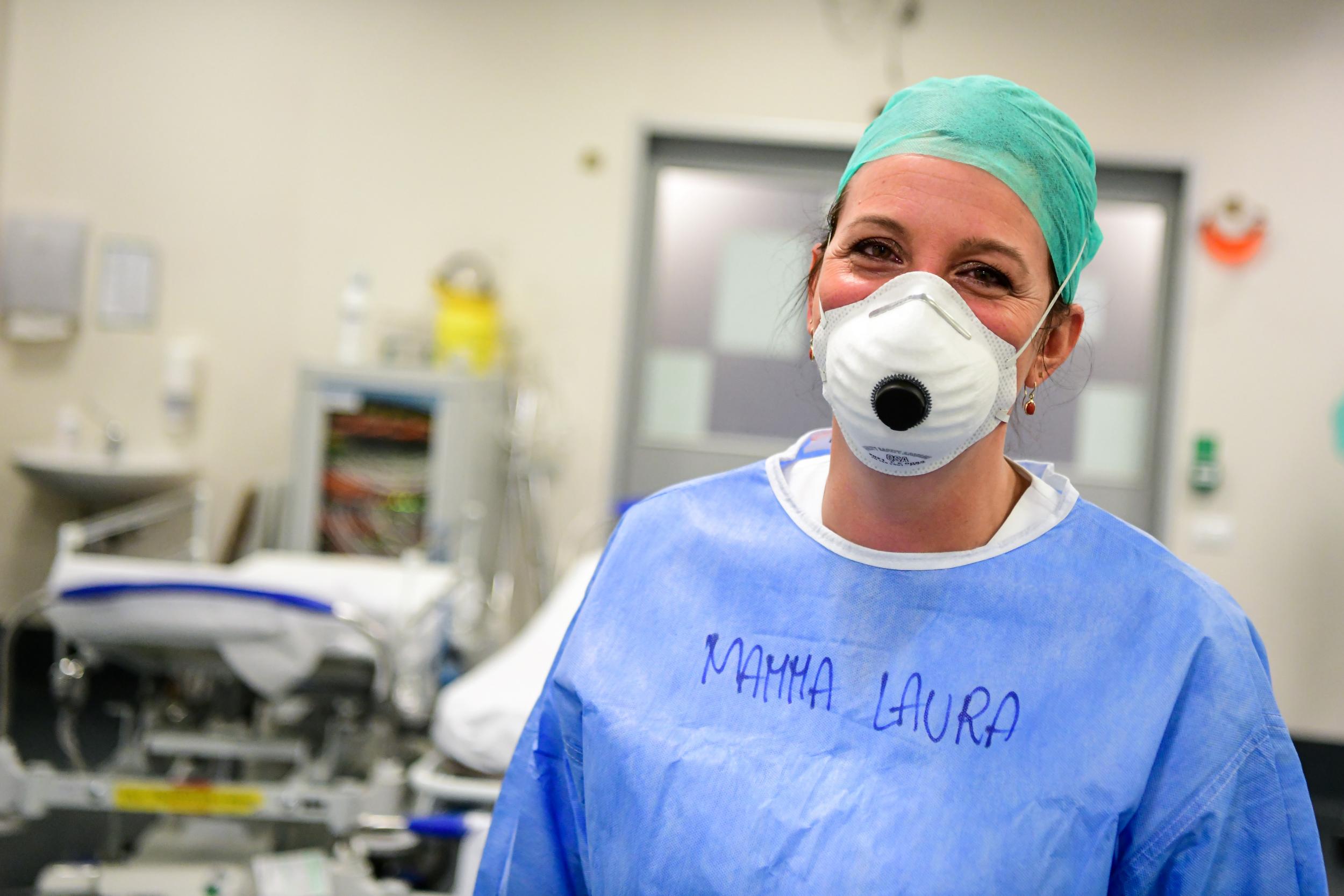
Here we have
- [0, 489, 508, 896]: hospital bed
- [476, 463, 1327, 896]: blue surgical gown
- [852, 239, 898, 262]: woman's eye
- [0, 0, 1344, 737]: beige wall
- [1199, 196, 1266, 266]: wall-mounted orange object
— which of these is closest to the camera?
[476, 463, 1327, 896]: blue surgical gown

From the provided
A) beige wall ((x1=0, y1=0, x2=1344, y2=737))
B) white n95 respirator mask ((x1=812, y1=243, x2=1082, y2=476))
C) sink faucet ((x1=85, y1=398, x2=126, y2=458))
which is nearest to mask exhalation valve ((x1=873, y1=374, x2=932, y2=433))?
white n95 respirator mask ((x1=812, y1=243, x2=1082, y2=476))

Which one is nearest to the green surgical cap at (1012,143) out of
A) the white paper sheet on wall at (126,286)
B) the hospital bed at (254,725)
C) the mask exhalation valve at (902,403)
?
the mask exhalation valve at (902,403)

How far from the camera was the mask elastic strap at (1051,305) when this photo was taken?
0.94 m

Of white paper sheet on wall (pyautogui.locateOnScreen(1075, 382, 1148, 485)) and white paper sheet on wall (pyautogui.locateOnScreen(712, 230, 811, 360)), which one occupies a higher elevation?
white paper sheet on wall (pyautogui.locateOnScreen(712, 230, 811, 360))

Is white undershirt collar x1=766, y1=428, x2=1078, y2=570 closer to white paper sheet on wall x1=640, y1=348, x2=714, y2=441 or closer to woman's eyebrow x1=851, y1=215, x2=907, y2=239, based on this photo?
woman's eyebrow x1=851, y1=215, x2=907, y2=239

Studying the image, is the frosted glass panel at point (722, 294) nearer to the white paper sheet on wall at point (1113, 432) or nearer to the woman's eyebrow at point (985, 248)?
the white paper sheet on wall at point (1113, 432)

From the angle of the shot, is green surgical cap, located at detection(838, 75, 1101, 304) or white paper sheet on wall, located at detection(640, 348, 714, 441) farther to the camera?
white paper sheet on wall, located at detection(640, 348, 714, 441)

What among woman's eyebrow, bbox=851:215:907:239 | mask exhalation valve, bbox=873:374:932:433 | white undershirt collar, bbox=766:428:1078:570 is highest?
woman's eyebrow, bbox=851:215:907:239

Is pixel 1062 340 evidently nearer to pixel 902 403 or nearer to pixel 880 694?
pixel 902 403

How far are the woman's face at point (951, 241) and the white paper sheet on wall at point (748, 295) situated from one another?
139 inches

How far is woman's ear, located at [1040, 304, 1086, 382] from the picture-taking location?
0.98 metres

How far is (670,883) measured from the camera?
895 mm

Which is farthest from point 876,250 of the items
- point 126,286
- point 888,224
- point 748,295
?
point 126,286

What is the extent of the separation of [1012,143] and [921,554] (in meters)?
0.34
